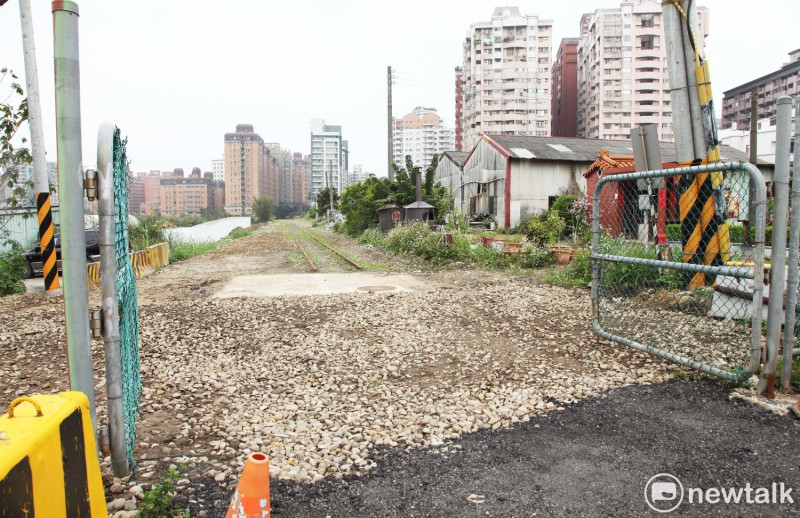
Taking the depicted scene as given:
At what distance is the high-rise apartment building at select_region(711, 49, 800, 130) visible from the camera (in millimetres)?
73125

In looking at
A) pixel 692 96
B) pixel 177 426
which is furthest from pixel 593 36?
pixel 177 426

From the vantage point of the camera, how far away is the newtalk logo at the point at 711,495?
2.39 m

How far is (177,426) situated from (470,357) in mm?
2696

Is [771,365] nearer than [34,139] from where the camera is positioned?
Yes

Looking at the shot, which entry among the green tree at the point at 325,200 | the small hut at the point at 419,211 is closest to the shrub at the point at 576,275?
the small hut at the point at 419,211

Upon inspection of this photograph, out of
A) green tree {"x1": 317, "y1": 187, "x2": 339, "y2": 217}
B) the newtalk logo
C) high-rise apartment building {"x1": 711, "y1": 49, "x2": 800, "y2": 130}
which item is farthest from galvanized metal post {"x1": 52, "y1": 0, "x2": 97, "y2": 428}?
high-rise apartment building {"x1": 711, "y1": 49, "x2": 800, "y2": 130}

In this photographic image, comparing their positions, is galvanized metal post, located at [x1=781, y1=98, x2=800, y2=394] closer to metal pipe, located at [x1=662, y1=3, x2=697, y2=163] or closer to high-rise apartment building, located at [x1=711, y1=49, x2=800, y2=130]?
metal pipe, located at [x1=662, y1=3, x2=697, y2=163]

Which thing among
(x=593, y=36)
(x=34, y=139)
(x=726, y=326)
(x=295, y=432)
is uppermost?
(x=593, y=36)

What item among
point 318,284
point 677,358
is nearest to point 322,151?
point 318,284

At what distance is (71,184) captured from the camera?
90.4 inches

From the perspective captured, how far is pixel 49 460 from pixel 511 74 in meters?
101

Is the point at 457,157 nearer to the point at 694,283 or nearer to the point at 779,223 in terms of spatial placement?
the point at 694,283

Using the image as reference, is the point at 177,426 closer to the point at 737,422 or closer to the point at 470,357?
the point at 470,357

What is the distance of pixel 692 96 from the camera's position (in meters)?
6.42
